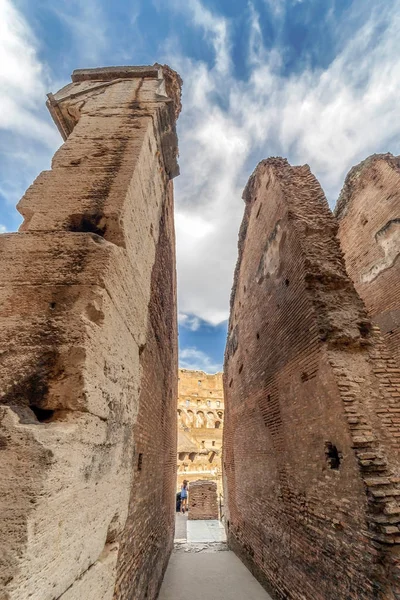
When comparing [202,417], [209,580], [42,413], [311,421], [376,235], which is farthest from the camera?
[202,417]

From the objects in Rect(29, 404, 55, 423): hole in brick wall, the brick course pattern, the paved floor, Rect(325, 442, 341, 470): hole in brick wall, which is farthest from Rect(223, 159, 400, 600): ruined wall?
the brick course pattern

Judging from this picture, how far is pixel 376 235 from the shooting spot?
909 cm

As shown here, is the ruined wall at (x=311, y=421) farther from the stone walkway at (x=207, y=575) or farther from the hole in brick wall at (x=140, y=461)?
the hole in brick wall at (x=140, y=461)

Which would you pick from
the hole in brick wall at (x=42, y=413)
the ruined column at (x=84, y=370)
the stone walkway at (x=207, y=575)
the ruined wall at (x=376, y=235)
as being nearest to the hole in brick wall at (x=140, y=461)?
the ruined column at (x=84, y=370)

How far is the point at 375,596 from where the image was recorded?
2.64m

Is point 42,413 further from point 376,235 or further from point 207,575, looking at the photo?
point 376,235

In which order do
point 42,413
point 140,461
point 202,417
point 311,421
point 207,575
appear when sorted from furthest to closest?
1. point 202,417
2. point 207,575
3. point 311,421
4. point 140,461
5. point 42,413

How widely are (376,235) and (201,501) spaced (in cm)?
1286

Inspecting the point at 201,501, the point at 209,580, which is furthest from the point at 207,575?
the point at 201,501

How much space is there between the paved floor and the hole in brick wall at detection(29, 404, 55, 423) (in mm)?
5458

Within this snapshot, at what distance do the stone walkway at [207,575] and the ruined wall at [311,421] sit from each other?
320mm

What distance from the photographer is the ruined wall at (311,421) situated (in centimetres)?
297

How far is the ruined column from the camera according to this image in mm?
1458

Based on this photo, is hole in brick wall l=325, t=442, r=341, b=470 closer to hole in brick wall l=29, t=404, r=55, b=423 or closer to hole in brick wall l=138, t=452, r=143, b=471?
hole in brick wall l=138, t=452, r=143, b=471
